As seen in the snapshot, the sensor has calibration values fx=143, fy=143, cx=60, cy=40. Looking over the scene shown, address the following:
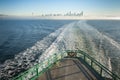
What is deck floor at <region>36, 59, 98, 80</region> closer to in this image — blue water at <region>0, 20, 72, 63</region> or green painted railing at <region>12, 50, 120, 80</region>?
green painted railing at <region>12, 50, 120, 80</region>

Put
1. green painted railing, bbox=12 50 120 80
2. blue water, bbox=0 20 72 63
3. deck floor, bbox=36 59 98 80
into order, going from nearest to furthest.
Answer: green painted railing, bbox=12 50 120 80
deck floor, bbox=36 59 98 80
blue water, bbox=0 20 72 63

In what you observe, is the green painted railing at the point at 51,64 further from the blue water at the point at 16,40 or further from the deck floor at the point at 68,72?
the blue water at the point at 16,40

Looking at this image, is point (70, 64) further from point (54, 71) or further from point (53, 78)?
point (53, 78)

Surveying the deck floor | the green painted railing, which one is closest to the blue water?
the green painted railing

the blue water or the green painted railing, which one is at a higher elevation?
the green painted railing

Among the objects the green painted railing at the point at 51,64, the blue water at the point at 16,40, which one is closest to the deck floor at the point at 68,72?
the green painted railing at the point at 51,64

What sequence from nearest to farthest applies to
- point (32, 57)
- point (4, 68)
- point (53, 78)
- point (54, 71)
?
point (53, 78) → point (54, 71) → point (4, 68) → point (32, 57)

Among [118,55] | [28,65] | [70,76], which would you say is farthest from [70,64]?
[118,55]

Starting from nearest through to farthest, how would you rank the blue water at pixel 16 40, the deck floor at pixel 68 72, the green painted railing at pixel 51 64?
1. the green painted railing at pixel 51 64
2. the deck floor at pixel 68 72
3. the blue water at pixel 16 40
